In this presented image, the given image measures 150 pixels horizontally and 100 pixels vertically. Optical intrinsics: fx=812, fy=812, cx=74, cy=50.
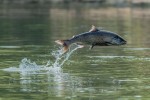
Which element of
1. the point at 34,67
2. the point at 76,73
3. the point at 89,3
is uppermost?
the point at 89,3

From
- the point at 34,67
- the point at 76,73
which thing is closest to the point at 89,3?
the point at 34,67

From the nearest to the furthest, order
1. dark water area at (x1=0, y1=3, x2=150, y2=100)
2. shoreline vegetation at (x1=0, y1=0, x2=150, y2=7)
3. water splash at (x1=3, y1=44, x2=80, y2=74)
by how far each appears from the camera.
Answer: dark water area at (x1=0, y1=3, x2=150, y2=100) → water splash at (x1=3, y1=44, x2=80, y2=74) → shoreline vegetation at (x1=0, y1=0, x2=150, y2=7)

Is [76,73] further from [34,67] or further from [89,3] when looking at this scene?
[89,3]

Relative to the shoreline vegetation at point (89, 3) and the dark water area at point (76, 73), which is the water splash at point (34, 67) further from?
the shoreline vegetation at point (89, 3)

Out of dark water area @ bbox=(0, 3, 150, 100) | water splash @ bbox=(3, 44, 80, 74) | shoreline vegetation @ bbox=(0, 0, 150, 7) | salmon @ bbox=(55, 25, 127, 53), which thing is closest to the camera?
dark water area @ bbox=(0, 3, 150, 100)

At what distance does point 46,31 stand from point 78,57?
17.7 meters

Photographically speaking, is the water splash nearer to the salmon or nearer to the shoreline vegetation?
the salmon

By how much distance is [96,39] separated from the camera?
68.8 ft

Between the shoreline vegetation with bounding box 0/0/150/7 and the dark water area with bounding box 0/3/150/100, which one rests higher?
the shoreline vegetation with bounding box 0/0/150/7

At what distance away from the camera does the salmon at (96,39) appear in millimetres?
20812

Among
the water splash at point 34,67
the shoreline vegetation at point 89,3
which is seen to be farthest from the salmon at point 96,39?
the shoreline vegetation at point 89,3

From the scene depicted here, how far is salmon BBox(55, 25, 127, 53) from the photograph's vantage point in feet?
68.3

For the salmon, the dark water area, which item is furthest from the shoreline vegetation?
the salmon

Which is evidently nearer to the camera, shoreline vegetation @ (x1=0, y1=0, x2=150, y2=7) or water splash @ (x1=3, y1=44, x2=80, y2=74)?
water splash @ (x1=3, y1=44, x2=80, y2=74)
